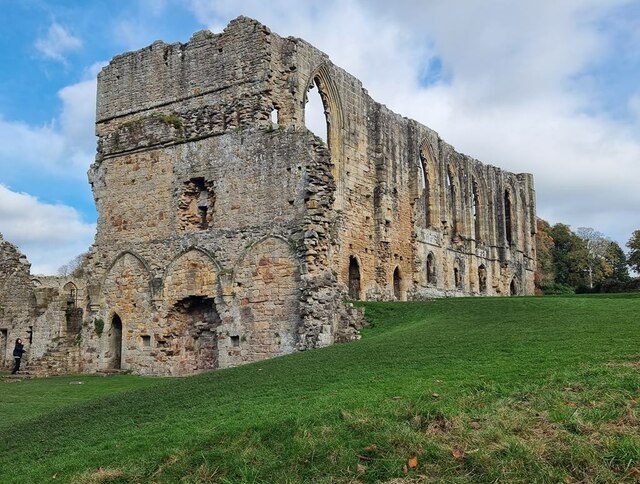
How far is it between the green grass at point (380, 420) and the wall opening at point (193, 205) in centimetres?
735

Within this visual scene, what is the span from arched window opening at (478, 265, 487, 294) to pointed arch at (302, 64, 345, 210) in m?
15.6

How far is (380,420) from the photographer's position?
7.63m

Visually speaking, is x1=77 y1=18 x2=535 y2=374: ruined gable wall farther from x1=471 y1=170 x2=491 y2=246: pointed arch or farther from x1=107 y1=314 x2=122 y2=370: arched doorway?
x1=471 y1=170 x2=491 y2=246: pointed arch

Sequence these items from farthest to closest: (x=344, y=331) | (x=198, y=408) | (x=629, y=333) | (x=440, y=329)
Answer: (x=344, y=331)
(x=440, y=329)
(x=629, y=333)
(x=198, y=408)

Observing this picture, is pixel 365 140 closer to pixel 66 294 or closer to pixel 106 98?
pixel 106 98

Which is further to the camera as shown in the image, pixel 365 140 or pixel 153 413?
pixel 365 140

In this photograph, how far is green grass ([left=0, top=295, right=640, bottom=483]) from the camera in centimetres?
663

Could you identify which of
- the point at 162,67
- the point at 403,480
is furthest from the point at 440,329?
the point at 162,67

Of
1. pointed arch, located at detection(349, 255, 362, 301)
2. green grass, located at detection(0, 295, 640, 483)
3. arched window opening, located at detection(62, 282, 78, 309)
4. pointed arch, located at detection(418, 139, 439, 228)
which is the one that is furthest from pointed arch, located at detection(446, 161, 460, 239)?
green grass, located at detection(0, 295, 640, 483)

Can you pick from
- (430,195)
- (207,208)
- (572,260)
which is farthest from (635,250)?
(207,208)

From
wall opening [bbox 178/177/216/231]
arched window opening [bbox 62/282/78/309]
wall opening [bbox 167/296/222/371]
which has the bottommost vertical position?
wall opening [bbox 167/296/222/371]

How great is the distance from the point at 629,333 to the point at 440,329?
3.99 meters

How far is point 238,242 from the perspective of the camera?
18.3m

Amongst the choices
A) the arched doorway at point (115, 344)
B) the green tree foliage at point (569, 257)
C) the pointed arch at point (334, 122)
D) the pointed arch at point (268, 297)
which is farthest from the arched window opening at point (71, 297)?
the green tree foliage at point (569, 257)
